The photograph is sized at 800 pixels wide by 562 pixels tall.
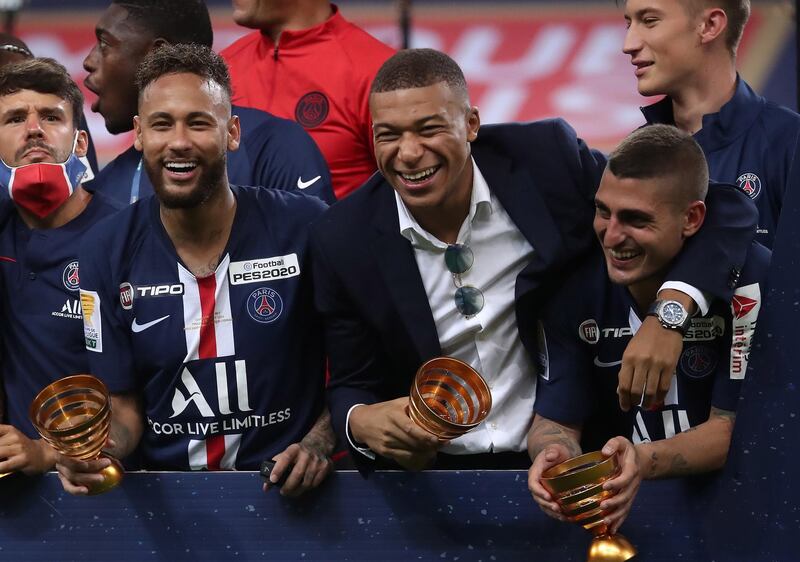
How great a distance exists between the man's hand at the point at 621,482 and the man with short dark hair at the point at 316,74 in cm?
152

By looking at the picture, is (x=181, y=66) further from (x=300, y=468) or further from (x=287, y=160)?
(x=300, y=468)

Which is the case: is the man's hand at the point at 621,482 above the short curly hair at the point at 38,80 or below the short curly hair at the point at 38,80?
below

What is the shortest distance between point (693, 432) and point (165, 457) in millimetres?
1117

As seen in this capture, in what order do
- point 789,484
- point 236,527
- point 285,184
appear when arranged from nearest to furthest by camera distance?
point 789,484 < point 236,527 < point 285,184

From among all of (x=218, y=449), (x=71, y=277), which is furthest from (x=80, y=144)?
(x=218, y=449)

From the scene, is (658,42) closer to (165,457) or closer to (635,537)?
(635,537)

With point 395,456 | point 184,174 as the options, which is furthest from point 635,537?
point 184,174

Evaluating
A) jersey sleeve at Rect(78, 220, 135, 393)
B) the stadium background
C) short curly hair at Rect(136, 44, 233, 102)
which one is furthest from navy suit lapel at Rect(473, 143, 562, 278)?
the stadium background

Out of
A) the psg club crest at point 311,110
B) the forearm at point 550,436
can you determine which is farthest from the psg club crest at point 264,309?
the psg club crest at point 311,110

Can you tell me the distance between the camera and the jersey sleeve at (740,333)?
7.34 feet

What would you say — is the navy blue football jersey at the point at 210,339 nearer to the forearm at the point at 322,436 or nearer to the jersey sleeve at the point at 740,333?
the forearm at the point at 322,436

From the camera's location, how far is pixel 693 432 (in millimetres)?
2225

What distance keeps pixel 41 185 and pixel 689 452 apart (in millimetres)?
1602

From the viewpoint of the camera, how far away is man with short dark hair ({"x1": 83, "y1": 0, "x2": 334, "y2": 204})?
123 inches
